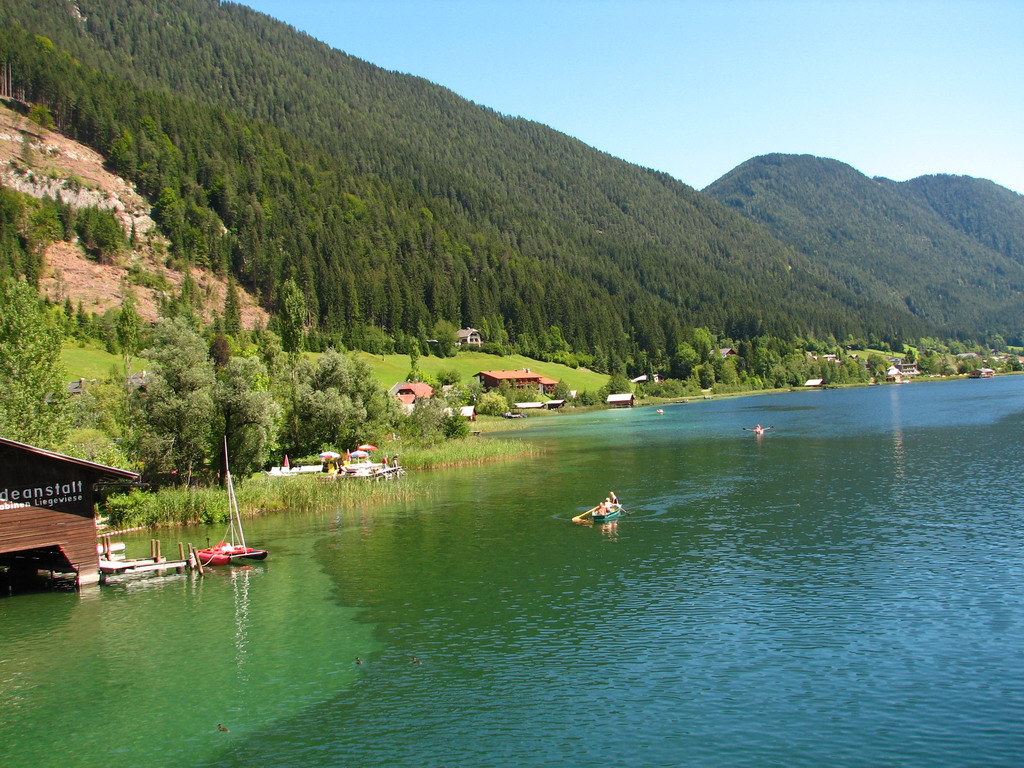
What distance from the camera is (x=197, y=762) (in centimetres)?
1975

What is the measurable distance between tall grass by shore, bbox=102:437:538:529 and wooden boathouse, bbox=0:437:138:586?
Answer: 512 inches

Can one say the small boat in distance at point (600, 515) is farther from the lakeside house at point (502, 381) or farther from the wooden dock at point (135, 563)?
the lakeside house at point (502, 381)

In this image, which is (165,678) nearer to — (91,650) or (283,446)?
(91,650)

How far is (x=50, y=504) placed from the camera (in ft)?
112

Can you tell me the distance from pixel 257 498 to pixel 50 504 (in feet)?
74.1

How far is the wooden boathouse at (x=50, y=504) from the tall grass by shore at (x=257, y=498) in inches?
512

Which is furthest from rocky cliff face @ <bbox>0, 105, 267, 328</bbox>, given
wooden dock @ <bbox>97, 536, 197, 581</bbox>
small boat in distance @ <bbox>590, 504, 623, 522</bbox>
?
small boat in distance @ <bbox>590, 504, 623, 522</bbox>

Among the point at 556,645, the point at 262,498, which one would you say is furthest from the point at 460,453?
the point at 556,645

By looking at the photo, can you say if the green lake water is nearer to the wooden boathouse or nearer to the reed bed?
the wooden boathouse

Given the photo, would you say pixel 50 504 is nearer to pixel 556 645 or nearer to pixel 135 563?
pixel 135 563

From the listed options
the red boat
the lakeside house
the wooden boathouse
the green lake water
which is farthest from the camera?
the lakeside house

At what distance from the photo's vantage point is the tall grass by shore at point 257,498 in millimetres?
50844

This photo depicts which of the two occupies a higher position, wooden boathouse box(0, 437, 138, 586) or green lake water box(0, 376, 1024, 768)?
wooden boathouse box(0, 437, 138, 586)

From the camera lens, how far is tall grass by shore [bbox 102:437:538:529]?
167 ft
